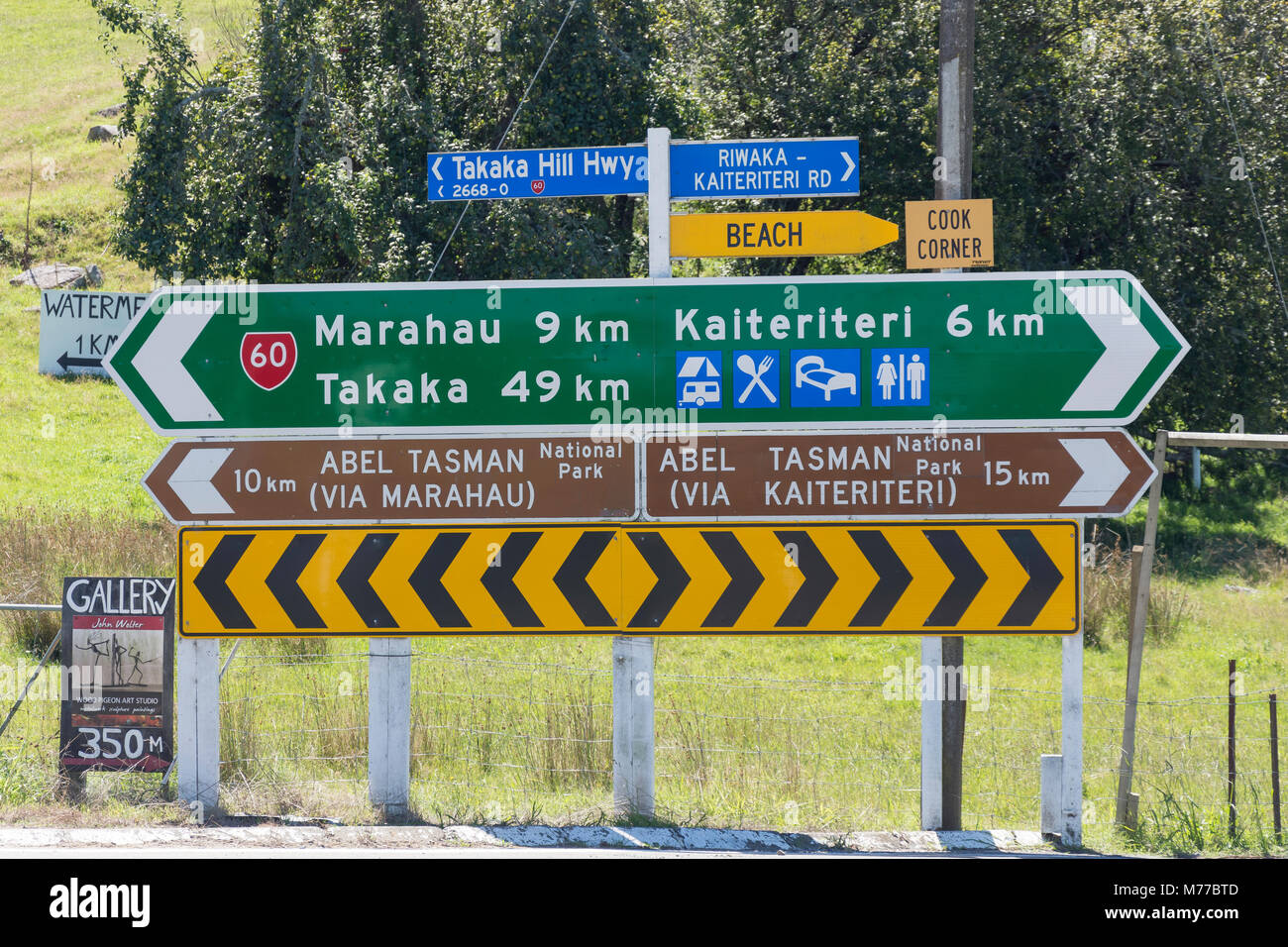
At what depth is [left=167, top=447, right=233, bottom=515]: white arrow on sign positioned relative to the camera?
6.34 metres

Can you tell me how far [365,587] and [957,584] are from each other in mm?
3190

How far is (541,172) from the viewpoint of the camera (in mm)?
6918

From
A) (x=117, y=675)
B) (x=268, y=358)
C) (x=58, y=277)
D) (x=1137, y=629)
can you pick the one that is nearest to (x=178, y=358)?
(x=268, y=358)

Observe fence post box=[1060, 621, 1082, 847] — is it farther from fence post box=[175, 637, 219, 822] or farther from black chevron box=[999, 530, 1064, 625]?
fence post box=[175, 637, 219, 822]

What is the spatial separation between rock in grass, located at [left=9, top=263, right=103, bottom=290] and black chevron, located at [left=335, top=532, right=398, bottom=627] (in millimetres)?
25961

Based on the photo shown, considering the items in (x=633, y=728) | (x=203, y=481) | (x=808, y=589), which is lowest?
(x=633, y=728)

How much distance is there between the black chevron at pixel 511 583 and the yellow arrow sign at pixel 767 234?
6.15ft

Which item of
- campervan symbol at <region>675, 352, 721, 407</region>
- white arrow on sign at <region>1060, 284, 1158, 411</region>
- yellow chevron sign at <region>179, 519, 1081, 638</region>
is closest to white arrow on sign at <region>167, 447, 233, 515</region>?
yellow chevron sign at <region>179, 519, 1081, 638</region>

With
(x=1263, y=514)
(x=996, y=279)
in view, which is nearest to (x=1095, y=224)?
(x=1263, y=514)

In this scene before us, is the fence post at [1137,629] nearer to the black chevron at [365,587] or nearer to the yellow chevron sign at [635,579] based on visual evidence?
the yellow chevron sign at [635,579]

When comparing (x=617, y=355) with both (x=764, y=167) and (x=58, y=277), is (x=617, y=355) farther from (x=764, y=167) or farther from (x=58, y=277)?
A: (x=58, y=277)

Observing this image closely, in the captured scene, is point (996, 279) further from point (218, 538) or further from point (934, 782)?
point (218, 538)

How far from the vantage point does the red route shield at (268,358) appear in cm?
638

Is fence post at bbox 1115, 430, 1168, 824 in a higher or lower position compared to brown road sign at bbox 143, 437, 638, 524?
lower
